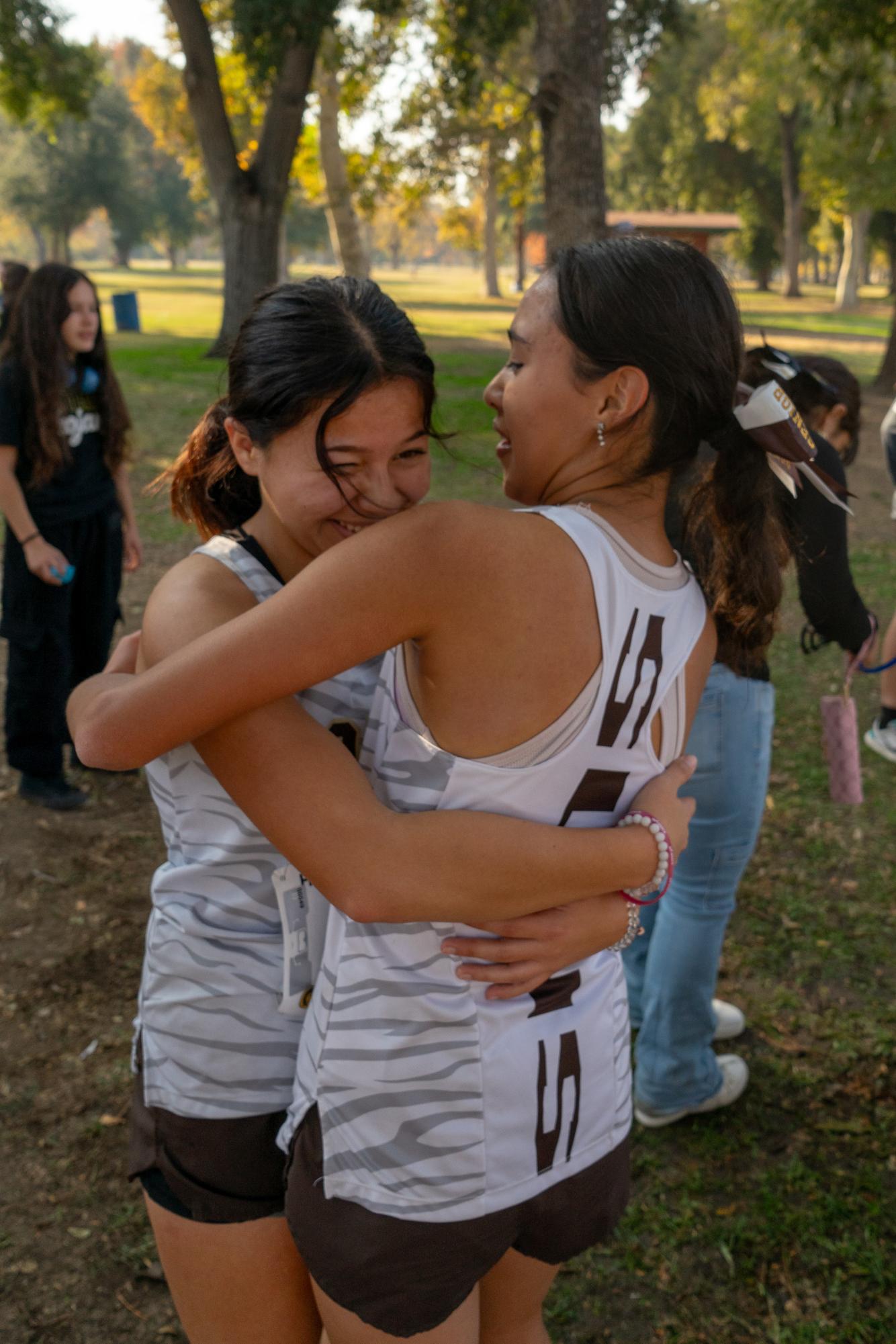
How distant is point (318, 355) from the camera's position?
153 centimetres

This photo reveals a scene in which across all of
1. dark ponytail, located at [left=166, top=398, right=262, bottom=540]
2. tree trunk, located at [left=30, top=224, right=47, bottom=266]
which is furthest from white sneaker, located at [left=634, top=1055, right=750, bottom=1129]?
tree trunk, located at [left=30, top=224, right=47, bottom=266]

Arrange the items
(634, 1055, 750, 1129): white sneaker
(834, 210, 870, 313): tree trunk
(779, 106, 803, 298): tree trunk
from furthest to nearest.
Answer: (779, 106, 803, 298): tree trunk < (834, 210, 870, 313): tree trunk < (634, 1055, 750, 1129): white sneaker

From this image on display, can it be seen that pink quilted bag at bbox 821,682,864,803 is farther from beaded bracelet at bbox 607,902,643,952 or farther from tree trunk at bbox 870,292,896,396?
tree trunk at bbox 870,292,896,396

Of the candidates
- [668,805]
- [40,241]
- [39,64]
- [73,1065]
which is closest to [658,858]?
[668,805]

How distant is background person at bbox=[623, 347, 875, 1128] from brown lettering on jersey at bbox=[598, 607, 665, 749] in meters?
1.03

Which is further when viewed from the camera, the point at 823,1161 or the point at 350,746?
the point at 823,1161

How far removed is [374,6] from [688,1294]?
15.6 metres

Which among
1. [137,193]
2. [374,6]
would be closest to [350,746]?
[374,6]

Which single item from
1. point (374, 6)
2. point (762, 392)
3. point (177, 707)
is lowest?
point (177, 707)

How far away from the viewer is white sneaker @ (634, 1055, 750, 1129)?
3.31 m

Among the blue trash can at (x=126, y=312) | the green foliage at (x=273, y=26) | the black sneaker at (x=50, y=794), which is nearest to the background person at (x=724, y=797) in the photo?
the black sneaker at (x=50, y=794)

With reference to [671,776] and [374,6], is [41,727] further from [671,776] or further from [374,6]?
[374,6]

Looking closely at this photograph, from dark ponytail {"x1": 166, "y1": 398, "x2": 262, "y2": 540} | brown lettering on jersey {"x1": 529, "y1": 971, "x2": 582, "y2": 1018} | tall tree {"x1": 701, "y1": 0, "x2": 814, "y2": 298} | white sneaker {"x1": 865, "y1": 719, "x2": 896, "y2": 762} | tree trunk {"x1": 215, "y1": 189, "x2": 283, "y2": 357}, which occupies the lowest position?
white sneaker {"x1": 865, "y1": 719, "x2": 896, "y2": 762}

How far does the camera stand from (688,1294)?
2.76 meters
